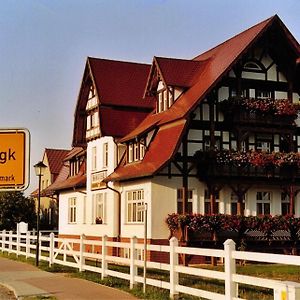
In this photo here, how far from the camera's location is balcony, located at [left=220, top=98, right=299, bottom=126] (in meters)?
29.0

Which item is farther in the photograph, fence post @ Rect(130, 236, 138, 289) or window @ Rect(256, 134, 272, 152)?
window @ Rect(256, 134, 272, 152)

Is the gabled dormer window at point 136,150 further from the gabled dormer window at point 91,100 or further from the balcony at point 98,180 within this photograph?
the gabled dormer window at point 91,100

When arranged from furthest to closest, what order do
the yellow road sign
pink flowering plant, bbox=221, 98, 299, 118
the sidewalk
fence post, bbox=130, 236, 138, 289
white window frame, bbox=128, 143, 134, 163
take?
white window frame, bbox=128, 143, 134, 163
pink flowering plant, bbox=221, 98, 299, 118
fence post, bbox=130, 236, 138, 289
the sidewalk
the yellow road sign

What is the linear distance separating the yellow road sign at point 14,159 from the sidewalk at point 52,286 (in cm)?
933

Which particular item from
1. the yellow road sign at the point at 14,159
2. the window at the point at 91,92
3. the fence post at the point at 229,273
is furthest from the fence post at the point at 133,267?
the window at the point at 91,92

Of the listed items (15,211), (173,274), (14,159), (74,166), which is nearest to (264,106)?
(74,166)

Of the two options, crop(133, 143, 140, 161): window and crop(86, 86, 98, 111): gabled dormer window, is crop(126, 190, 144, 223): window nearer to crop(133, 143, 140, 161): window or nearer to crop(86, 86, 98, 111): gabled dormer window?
crop(133, 143, 140, 161): window

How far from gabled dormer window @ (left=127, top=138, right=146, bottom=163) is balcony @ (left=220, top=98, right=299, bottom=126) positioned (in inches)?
164

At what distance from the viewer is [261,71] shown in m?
30.8

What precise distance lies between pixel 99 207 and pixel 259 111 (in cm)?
1065

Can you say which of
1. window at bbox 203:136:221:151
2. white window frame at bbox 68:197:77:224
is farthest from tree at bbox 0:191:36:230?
window at bbox 203:136:221:151

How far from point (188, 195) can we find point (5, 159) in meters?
23.7

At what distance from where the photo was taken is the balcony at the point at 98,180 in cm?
3347

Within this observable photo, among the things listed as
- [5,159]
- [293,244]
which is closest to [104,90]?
[293,244]
